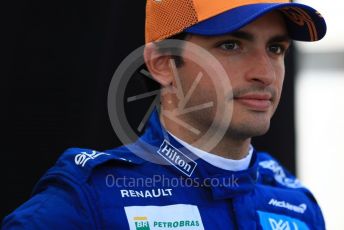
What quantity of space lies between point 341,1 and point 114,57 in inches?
42.4

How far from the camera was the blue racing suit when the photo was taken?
1641mm

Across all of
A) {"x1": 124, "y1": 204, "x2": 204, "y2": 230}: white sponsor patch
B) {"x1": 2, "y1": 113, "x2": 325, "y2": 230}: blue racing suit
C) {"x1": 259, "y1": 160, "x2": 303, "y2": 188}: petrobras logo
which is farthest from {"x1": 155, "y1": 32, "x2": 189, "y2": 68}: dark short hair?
{"x1": 259, "y1": 160, "x2": 303, "y2": 188}: petrobras logo

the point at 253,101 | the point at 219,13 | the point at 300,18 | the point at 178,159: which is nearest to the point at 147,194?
the point at 178,159

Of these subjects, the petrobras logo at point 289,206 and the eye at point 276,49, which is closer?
the eye at point 276,49

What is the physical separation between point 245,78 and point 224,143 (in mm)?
175

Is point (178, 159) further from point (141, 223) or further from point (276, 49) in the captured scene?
point (276, 49)

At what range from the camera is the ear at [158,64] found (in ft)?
6.29

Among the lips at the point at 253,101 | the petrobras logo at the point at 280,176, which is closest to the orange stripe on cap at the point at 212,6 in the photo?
the lips at the point at 253,101

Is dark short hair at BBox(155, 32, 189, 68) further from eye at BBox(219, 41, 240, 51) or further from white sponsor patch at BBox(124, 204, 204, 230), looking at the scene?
white sponsor patch at BBox(124, 204, 204, 230)

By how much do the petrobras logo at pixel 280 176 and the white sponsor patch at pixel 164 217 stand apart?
1.65ft

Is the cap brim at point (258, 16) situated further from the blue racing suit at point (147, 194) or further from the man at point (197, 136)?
the blue racing suit at point (147, 194)

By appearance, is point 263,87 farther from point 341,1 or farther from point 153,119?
point 341,1

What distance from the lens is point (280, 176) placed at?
2254 mm

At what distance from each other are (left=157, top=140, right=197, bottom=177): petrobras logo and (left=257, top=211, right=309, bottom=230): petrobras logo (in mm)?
238
